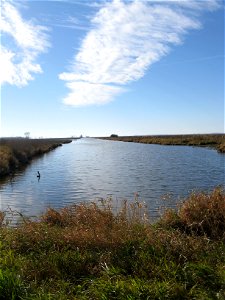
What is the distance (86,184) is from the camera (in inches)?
1073

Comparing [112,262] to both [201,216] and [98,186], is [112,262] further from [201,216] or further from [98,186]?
[98,186]

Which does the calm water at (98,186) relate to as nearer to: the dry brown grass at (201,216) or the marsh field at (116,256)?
the dry brown grass at (201,216)

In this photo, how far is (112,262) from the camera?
7.38m

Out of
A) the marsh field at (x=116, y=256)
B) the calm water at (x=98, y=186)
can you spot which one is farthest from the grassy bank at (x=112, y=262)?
the calm water at (x=98, y=186)

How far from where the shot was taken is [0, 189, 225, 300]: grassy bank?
19.8ft

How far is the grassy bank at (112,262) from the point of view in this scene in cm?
603

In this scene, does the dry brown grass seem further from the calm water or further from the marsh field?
the calm water

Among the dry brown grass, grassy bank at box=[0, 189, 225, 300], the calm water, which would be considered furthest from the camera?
the calm water

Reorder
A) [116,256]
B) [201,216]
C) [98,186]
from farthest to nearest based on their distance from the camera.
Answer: [98,186]
[201,216]
[116,256]

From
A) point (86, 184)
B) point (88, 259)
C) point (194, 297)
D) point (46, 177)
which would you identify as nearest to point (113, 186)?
point (86, 184)

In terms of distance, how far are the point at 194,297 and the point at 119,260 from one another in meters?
1.89

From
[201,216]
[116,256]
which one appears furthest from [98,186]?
[116,256]

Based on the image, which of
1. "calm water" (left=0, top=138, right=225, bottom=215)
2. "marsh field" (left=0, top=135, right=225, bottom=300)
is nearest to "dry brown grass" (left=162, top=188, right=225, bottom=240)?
"marsh field" (left=0, top=135, right=225, bottom=300)

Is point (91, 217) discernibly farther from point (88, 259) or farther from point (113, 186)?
point (113, 186)
